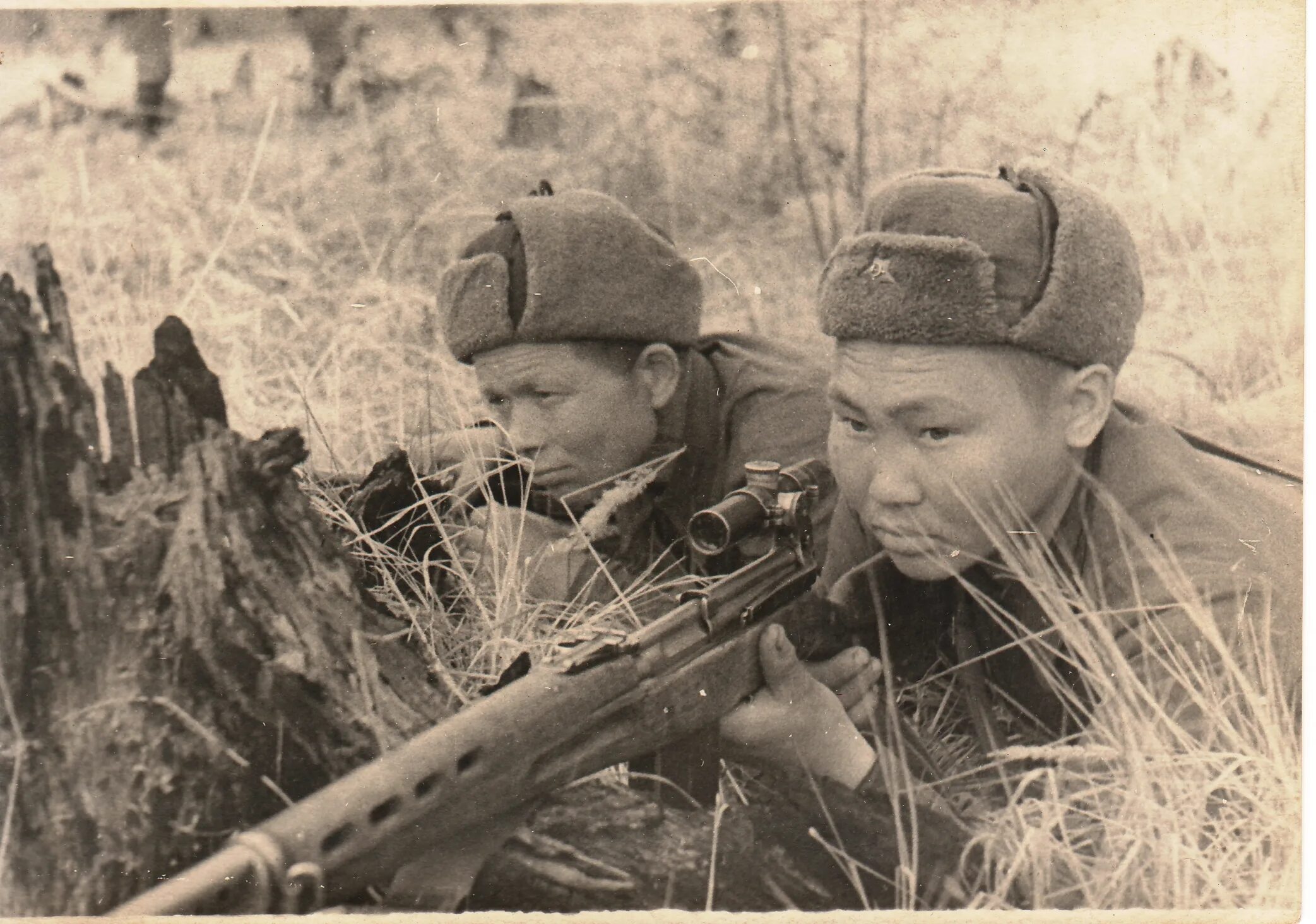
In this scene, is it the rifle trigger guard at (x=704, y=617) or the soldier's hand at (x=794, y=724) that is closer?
the rifle trigger guard at (x=704, y=617)

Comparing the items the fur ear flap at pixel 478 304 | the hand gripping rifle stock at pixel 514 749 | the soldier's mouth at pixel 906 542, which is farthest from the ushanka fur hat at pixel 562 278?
the soldier's mouth at pixel 906 542

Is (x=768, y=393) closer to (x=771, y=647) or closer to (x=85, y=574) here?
(x=771, y=647)

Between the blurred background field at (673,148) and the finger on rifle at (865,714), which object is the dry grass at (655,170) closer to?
the blurred background field at (673,148)

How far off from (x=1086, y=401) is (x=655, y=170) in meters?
0.95

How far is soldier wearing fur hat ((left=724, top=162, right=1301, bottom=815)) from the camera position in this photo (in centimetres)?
238

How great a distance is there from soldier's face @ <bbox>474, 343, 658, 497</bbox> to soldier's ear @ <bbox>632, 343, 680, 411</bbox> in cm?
1

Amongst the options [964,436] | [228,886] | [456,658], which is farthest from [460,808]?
[964,436]

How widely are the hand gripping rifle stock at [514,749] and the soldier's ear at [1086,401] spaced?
596 mm

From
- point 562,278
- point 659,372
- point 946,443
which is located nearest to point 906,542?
point 946,443

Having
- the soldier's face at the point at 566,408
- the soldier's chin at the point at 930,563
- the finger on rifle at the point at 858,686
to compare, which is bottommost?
the finger on rifle at the point at 858,686

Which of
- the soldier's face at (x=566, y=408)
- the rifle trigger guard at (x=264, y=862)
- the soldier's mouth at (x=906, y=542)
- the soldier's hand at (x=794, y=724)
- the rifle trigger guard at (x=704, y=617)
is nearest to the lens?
the rifle trigger guard at (x=264, y=862)

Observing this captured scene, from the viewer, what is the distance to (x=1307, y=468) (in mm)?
2721

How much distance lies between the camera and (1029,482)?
Result: 2.49 meters

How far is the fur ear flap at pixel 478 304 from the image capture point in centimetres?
261
